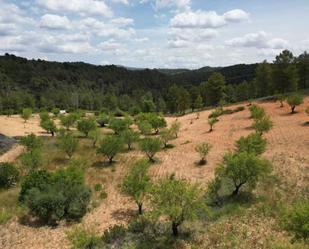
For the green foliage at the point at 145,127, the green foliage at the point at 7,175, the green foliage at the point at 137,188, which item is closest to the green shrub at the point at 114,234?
the green foliage at the point at 137,188

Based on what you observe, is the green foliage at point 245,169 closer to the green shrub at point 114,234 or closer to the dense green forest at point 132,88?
the green shrub at point 114,234

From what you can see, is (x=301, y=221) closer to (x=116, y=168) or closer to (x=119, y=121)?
(x=116, y=168)

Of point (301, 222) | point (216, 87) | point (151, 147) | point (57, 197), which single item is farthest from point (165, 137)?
point (216, 87)

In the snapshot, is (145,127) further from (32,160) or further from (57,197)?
(57,197)

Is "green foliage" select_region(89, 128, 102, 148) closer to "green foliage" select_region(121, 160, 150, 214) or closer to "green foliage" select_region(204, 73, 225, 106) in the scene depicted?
"green foliage" select_region(121, 160, 150, 214)

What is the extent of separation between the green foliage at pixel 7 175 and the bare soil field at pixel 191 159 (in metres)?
7.56

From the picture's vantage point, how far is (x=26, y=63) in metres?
196

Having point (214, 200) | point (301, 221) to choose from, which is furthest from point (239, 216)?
point (301, 221)

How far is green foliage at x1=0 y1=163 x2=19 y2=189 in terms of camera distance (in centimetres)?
3591

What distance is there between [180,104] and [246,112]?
27.4 metres

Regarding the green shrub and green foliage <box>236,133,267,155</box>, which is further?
green foliage <box>236,133,267,155</box>

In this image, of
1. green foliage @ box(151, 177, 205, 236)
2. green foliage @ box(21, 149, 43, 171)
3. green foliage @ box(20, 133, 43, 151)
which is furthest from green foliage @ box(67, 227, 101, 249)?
green foliage @ box(20, 133, 43, 151)

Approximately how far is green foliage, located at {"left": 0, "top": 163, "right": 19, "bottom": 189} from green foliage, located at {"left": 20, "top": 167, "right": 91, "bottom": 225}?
14.7 feet

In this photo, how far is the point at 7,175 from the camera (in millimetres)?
36094
